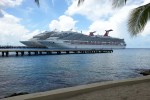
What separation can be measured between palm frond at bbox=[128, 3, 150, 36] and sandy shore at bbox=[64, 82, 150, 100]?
9.24ft

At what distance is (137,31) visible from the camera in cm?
863

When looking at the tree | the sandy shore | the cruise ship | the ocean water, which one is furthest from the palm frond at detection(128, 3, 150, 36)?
the cruise ship

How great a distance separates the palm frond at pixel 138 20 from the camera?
8617mm

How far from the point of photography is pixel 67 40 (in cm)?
9231

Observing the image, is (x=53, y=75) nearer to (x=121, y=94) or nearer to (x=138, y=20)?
(x=138, y=20)

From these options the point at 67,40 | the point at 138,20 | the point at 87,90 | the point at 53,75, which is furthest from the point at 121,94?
the point at 67,40

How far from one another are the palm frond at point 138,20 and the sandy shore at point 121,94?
9.24ft

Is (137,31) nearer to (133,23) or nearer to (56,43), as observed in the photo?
(133,23)

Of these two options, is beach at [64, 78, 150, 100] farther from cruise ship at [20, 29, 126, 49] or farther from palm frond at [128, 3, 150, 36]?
cruise ship at [20, 29, 126, 49]

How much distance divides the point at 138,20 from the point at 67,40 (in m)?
83.8

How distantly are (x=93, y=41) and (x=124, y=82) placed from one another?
301 feet

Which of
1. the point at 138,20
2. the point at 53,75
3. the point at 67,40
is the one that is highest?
the point at 67,40

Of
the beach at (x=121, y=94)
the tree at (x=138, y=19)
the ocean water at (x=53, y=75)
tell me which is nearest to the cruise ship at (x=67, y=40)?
the ocean water at (x=53, y=75)

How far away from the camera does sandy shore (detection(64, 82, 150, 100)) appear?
16.9 ft
